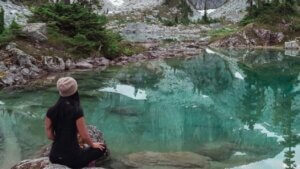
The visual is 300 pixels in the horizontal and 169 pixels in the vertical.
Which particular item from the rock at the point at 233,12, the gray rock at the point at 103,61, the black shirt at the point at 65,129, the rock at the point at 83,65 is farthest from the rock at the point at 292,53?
the rock at the point at 233,12

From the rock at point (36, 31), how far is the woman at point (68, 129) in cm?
2978

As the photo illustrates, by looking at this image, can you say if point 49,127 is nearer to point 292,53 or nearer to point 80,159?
point 80,159

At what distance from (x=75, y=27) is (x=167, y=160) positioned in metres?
30.2

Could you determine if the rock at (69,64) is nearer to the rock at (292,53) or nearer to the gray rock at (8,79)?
the gray rock at (8,79)

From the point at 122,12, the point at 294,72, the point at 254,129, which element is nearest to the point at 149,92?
the point at 254,129

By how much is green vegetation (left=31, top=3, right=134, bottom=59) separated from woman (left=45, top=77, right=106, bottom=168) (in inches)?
1236

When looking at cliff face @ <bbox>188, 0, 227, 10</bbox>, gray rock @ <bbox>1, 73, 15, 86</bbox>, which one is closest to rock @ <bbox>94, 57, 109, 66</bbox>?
gray rock @ <bbox>1, 73, 15, 86</bbox>

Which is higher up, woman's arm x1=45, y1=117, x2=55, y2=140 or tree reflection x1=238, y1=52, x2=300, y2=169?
woman's arm x1=45, y1=117, x2=55, y2=140

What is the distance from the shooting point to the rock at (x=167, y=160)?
46.5ft

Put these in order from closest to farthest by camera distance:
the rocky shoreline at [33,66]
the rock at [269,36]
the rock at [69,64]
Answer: the rocky shoreline at [33,66]
the rock at [69,64]
the rock at [269,36]

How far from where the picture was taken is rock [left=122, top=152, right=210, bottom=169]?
14188 mm

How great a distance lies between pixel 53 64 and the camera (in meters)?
37.0

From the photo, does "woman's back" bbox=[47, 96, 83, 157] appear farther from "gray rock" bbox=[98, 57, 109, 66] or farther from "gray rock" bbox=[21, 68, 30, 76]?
"gray rock" bbox=[98, 57, 109, 66]

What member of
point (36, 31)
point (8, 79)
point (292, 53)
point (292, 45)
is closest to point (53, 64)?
point (36, 31)
